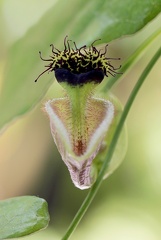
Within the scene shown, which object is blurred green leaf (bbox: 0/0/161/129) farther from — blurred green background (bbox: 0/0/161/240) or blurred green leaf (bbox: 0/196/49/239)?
blurred green background (bbox: 0/0/161/240)

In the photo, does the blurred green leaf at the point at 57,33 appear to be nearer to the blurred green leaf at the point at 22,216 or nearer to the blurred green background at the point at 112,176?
the blurred green leaf at the point at 22,216

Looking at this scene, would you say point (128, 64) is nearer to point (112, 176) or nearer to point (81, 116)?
point (81, 116)

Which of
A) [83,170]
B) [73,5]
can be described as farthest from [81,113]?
[73,5]

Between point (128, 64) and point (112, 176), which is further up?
point (128, 64)

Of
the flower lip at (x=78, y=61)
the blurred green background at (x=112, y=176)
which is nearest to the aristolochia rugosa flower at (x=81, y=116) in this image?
the flower lip at (x=78, y=61)

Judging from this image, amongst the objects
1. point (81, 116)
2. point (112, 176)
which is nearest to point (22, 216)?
point (81, 116)

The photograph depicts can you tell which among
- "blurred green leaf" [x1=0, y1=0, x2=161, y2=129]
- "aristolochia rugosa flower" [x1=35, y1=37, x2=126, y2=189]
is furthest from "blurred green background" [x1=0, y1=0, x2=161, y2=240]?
"aristolochia rugosa flower" [x1=35, y1=37, x2=126, y2=189]
